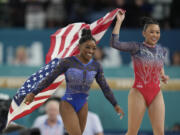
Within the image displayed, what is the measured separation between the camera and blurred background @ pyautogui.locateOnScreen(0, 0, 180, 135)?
1139cm

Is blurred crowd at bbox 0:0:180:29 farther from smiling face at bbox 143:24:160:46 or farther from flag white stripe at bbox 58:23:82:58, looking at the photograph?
smiling face at bbox 143:24:160:46

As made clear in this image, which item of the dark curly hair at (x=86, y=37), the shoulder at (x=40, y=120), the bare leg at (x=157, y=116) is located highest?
the dark curly hair at (x=86, y=37)

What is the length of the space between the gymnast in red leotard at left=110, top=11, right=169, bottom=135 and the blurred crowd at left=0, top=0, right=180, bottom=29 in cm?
563

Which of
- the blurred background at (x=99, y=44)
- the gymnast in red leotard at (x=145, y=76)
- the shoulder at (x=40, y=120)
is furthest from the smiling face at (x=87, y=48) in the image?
the blurred background at (x=99, y=44)

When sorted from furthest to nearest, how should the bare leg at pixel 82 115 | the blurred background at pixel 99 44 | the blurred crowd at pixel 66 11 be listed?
the blurred crowd at pixel 66 11, the blurred background at pixel 99 44, the bare leg at pixel 82 115

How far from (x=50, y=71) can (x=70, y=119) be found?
3.28 feet

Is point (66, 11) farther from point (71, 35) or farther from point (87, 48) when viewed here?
point (87, 48)

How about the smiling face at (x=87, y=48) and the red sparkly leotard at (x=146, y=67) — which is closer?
the smiling face at (x=87, y=48)

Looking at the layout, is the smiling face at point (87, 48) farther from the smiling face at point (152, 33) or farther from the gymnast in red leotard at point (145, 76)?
the smiling face at point (152, 33)

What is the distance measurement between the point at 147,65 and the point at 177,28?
6.40 meters

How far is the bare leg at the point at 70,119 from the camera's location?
7141 mm

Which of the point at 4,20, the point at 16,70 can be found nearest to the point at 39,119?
the point at 16,70

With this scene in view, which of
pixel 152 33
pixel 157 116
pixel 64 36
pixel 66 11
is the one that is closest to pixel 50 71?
pixel 64 36

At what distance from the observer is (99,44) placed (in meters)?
12.8
